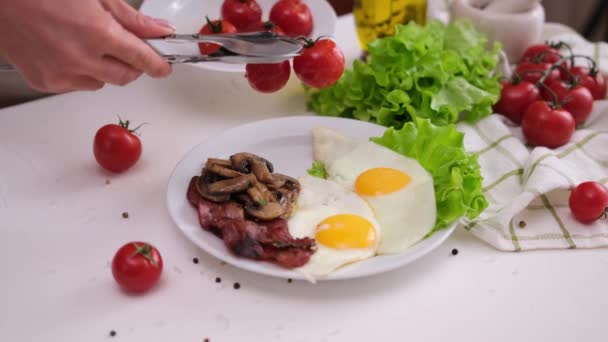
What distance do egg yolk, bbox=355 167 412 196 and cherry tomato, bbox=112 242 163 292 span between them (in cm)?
55

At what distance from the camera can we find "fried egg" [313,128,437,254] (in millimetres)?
1542

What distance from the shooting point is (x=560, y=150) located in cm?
202

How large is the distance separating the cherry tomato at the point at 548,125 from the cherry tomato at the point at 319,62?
73cm

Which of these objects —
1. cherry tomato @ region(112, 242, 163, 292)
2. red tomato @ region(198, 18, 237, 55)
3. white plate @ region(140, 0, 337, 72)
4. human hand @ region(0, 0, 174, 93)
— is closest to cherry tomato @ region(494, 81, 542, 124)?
white plate @ region(140, 0, 337, 72)

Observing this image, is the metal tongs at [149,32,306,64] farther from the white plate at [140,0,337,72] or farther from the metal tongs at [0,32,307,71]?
the white plate at [140,0,337,72]

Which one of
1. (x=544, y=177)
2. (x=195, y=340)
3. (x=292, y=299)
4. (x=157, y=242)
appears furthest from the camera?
(x=544, y=177)

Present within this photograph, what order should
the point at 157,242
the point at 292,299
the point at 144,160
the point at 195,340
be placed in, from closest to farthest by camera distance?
the point at 195,340
the point at 292,299
the point at 157,242
the point at 144,160

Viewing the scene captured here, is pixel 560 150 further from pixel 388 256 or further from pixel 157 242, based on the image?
pixel 157 242

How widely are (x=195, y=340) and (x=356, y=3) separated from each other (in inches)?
58.7

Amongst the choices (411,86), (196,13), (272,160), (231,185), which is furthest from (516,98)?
(196,13)

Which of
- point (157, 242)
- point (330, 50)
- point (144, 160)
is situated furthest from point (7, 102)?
point (330, 50)

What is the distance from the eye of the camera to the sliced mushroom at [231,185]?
1593 mm

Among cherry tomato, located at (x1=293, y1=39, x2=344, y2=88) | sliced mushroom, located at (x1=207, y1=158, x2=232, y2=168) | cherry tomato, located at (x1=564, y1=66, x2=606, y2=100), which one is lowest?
cherry tomato, located at (x1=564, y1=66, x2=606, y2=100)

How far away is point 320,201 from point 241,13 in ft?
3.03
